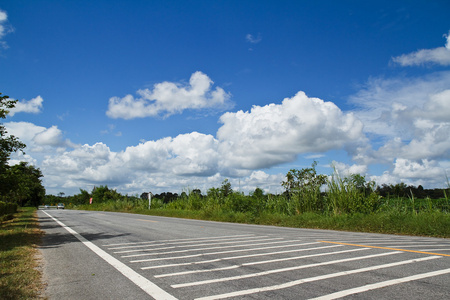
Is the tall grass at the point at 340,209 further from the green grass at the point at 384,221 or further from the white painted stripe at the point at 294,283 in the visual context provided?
the white painted stripe at the point at 294,283

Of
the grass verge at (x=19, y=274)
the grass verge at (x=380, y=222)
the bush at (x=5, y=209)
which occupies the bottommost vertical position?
the grass verge at (x=19, y=274)

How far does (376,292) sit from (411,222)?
904 centimetres

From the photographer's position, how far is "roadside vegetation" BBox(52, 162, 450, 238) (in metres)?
12.1

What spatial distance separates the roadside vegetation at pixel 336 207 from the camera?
39.7ft

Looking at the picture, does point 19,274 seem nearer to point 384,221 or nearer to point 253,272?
point 253,272

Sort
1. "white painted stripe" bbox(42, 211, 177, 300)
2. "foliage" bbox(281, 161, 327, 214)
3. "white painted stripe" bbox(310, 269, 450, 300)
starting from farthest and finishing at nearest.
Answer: "foliage" bbox(281, 161, 327, 214) < "white painted stripe" bbox(42, 211, 177, 300) < "white painted stripe" bbox(310, 269, 450, 300)

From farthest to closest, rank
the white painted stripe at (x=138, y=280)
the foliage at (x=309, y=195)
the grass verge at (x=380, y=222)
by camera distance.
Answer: the foliage at (x=309, y=195), the grass verge at (x=380, y=222), the white painted stripe at (x=138, y=280)

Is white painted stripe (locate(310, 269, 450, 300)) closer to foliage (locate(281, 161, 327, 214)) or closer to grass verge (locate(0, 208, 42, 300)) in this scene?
grass verge (locate(0, 208, 42, 300))

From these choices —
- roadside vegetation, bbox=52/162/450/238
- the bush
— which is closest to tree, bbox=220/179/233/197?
roadside vegetation, bbox=52/162/450/238

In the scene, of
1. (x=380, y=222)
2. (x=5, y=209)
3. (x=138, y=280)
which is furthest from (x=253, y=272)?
(x=5, y=209)

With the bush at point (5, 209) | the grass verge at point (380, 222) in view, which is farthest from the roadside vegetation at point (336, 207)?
the bush at point (5, 209)

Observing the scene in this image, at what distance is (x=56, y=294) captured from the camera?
4504mm

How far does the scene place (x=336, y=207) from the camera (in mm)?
16422

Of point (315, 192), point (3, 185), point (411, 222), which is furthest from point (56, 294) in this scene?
point (315, 192)
